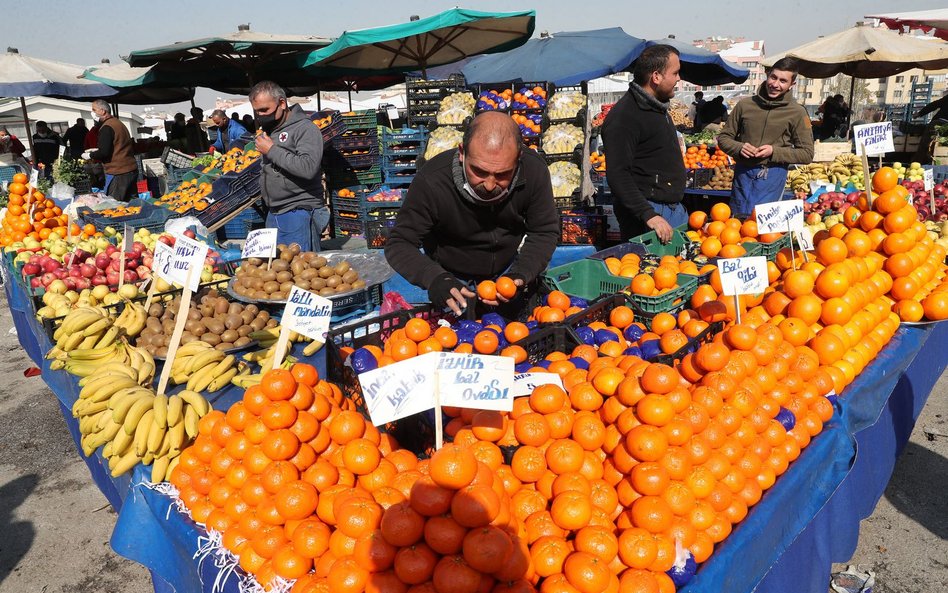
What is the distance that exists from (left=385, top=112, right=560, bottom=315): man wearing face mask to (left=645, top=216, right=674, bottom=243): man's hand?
1267 mm

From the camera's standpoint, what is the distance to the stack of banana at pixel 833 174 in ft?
27.4

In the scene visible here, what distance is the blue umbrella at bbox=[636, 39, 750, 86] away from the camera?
14545 mm

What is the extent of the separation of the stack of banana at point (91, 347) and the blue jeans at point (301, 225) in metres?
2.13

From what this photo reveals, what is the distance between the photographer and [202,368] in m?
3.17

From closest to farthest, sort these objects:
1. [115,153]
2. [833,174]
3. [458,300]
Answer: [458,300] < [833,174] < [115,153]

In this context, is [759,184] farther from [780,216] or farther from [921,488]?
[921,488]

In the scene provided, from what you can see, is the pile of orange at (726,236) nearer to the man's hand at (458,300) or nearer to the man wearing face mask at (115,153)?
the man's hand at (458,300)

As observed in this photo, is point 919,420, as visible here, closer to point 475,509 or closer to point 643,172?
point 643,172

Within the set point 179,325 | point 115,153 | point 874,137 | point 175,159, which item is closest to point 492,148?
point 179,325

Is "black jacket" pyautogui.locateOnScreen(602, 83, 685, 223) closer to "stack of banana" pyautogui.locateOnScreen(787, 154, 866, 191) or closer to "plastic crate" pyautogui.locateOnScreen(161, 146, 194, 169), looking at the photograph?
"stack of banana" pyautogui.locateOnScreen(787, 154, 866, 191)

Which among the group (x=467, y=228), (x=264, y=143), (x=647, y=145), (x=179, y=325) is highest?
(x=264, y=143)

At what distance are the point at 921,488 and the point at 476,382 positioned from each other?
3704 millimetres

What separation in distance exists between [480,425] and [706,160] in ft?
32.7

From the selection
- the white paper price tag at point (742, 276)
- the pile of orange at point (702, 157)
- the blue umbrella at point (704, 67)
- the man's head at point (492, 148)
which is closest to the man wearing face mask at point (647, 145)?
the white paper price tag at point (742, 276)
